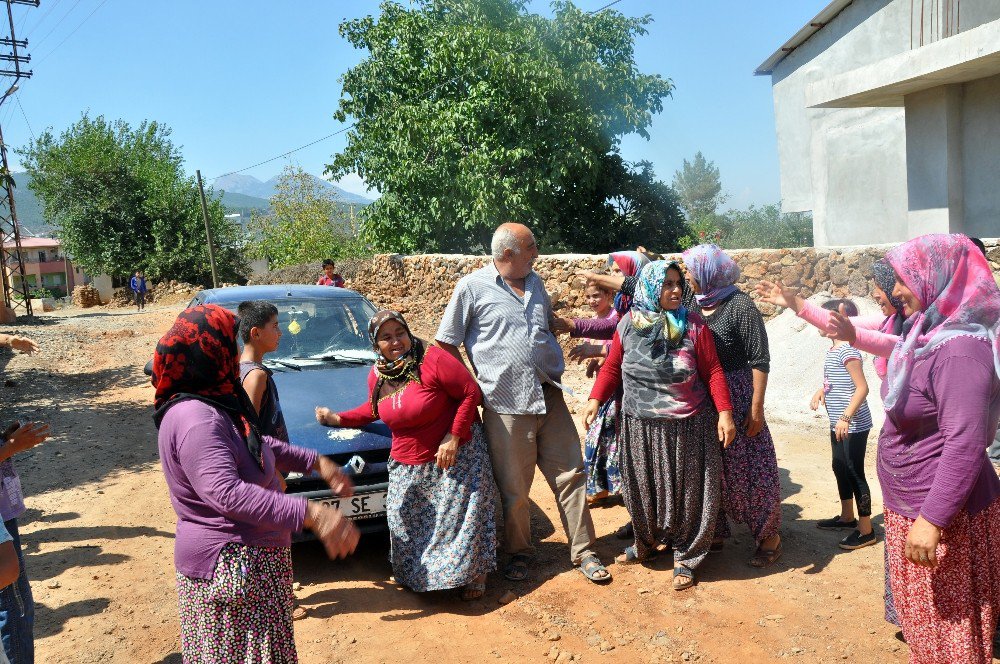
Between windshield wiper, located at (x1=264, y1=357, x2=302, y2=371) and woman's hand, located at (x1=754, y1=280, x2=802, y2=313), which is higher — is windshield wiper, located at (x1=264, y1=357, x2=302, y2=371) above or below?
below

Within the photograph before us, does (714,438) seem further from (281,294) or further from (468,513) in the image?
(281,294)

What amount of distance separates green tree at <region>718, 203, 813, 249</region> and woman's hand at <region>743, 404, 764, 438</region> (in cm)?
3117

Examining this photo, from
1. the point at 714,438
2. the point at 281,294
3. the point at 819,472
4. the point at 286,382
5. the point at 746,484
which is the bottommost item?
the point at 819,472

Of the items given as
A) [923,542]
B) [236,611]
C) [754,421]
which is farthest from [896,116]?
[236,611]

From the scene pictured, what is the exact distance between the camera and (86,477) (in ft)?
23.3

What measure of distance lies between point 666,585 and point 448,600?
1243 mm

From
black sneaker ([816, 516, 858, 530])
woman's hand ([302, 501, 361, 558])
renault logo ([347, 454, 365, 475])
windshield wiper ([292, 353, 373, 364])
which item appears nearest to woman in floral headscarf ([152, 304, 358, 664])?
woman's hand ([302, 501, 361, 558])

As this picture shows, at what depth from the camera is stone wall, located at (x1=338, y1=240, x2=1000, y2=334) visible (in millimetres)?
10422

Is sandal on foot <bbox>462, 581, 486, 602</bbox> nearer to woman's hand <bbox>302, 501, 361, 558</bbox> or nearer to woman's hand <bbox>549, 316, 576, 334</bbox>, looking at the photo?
woman's hand <bbox>549, 316, 576, 334</bbox>

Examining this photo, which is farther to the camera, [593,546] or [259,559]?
[593,546]

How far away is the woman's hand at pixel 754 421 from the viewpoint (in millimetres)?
4211

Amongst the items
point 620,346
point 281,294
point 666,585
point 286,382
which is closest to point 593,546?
point 666,585

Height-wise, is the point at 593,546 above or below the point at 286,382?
below

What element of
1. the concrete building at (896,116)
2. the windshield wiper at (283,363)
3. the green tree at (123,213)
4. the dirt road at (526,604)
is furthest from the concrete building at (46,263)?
the dirt road at (526,604)
